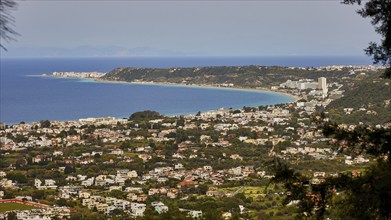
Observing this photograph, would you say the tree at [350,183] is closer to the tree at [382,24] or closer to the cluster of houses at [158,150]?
the tree at [382,24]

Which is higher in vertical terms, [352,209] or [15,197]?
[352,209]

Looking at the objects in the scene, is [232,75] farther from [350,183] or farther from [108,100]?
[350,183]

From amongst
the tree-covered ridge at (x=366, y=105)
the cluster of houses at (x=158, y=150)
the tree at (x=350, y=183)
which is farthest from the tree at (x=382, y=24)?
the tree-covered ridge at (x=366, y=105)

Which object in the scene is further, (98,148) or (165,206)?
(98,148)

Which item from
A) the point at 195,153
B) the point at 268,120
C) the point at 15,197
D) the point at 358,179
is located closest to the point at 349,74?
the point at 268,120

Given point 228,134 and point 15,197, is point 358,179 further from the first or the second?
point 228,134

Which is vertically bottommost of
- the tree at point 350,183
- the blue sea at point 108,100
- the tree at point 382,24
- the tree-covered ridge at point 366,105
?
the blue sea at point 108,100
